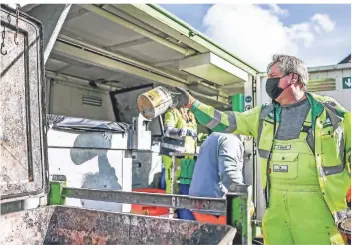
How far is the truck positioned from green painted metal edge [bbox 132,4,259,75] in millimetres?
15

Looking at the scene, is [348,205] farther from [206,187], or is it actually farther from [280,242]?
[206,187]

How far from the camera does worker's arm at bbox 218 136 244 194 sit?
2.92 metres

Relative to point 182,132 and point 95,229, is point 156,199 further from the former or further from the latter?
point 182,132

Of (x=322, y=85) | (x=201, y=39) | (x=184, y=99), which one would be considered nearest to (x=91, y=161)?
(x=184, y=99)

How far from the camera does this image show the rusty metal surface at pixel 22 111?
6.27 ft

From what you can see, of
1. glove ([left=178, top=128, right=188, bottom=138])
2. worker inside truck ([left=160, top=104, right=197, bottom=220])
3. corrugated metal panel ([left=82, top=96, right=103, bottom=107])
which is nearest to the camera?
worker inside truck ([left=160, top=104, right=197, bottom=220])

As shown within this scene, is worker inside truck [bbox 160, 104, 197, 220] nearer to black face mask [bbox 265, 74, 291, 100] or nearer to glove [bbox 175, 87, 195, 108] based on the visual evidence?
glove [bbox 175, 87, 195, 108]

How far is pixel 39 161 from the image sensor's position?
2.07 meters

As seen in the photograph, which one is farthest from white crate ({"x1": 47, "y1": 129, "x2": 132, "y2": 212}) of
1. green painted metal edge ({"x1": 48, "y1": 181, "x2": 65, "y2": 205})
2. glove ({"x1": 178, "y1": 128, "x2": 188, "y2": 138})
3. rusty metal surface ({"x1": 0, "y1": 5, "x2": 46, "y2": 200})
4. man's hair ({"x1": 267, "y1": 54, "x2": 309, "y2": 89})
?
man's hair ({"x1": 267, "y1": 54, "x2": 309, "y2": 89})

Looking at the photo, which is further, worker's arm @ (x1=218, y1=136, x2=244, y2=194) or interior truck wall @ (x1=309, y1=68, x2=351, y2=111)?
interior truck wall @ (x1=309, y1=68, x2=351, y2=111)

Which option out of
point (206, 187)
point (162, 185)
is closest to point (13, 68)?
point (206, 187)

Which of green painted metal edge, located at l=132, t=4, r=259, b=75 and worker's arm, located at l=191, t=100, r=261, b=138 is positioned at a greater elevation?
green painted metal edge, located at l=132, t=4, r=259, b=75

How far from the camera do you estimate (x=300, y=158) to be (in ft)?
7.16

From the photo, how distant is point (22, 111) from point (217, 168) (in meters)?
1.76
